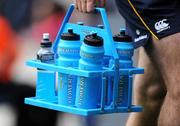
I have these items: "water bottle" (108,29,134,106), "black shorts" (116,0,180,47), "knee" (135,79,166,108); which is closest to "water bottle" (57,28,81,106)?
"water bottle" (108,29,134,106)

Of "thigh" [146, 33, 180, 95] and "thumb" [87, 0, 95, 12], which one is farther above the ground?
"thumb" [87, 0, 95, 12]

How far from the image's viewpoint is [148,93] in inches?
193

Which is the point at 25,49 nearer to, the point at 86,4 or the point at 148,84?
the point at 148,84

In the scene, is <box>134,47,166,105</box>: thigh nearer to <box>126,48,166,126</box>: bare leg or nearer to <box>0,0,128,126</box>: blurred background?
<box>126,48,166,126</box>: bare leg

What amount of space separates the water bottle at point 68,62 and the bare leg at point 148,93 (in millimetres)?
637

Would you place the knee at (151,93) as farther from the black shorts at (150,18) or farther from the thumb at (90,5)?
the thumb at (90,5)

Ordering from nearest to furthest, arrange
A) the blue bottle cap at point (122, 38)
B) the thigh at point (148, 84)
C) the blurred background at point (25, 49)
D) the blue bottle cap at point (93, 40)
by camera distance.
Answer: the blue bottle cap at point (93, 40)
the blue bottle cap at point (122, 38)
the thigh at point (148, 84)
the blurred background at point (25, 49)

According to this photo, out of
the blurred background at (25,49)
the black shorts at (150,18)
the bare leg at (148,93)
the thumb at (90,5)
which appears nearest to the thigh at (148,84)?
the bare leg at (148,93)

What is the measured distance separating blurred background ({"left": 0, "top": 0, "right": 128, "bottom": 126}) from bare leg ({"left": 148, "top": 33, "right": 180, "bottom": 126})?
167 centimetres

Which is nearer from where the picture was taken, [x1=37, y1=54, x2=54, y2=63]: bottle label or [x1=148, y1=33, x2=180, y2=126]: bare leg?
[x1=148, y1=33, x2=180, y2=126]: bare leg

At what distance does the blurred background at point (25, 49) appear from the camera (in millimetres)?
5961

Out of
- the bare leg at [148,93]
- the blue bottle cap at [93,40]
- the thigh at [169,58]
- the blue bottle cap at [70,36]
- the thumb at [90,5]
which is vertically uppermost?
the thumb at [90,5]

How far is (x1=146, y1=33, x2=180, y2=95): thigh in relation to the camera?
417 cm

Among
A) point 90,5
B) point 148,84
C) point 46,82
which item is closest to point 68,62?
point 46,82
